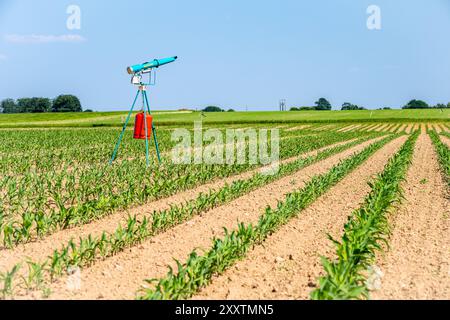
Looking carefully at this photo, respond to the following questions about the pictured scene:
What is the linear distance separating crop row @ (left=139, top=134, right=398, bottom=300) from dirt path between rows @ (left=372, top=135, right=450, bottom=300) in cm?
151

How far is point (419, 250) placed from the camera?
6594 mm

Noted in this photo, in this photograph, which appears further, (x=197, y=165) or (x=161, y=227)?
(x=197, y=165)

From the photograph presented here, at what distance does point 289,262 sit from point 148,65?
9.36 metres

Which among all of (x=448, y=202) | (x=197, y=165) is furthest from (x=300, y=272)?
(x=197, y=165)

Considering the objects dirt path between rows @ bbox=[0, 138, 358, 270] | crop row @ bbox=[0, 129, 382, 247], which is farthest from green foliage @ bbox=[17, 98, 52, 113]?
dirt path between rows @ bbox=[0, 138, 358, 270]

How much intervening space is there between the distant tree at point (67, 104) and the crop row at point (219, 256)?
4147 inches

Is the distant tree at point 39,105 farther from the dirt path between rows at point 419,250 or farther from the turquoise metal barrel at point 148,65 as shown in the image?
the dirt path between rows at point 419,250

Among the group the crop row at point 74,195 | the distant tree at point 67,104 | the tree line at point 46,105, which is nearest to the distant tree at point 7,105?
the tree line at point 46,105

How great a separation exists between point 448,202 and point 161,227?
17.8 ft

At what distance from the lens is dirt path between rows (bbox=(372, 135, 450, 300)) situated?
5.19 m

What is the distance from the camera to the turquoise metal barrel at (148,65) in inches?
551

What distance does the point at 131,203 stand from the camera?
952 centimetres

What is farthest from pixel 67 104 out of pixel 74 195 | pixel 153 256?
pixel 153 256

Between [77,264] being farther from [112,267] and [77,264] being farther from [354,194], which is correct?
[354,194]
